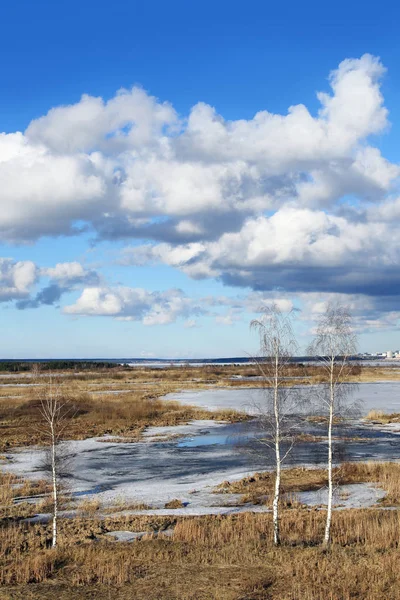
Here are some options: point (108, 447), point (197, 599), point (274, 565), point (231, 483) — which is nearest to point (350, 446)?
point (231, 483)

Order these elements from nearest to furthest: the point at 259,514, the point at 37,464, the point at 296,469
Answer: the point at 259,514
the point at 296,469
the point at 37,464

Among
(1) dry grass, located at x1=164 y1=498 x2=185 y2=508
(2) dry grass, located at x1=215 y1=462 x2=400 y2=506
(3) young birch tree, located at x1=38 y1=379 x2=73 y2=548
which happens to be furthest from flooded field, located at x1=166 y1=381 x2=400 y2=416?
(1) dry grass, located at x1=164 y1=498 x2=185 y2=508

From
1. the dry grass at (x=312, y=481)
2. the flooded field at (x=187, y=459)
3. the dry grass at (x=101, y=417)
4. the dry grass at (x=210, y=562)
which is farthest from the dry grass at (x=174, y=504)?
the dry grass at (x=101, y=417)

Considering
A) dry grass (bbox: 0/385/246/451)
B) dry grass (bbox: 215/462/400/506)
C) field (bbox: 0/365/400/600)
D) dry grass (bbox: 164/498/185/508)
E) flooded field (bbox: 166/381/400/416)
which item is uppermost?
field (bbox: 0/365/400/600)

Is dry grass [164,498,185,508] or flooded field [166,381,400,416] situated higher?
dry grass [164,498,185,508]

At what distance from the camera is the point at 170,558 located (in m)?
15.8

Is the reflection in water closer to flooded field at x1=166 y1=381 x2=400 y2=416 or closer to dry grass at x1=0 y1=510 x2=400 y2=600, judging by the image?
flooded field at x1=166 y1=381 x2=400 y2=416

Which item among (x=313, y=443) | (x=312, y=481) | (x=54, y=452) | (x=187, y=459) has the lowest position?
(x=313, y=443)

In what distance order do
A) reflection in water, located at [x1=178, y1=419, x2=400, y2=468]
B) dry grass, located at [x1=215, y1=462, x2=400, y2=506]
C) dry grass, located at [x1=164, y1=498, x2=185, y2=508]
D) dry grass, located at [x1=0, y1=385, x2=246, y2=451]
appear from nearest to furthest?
dry grass, located at [x1=164, y1=498, x2=185, y2=508] < dry grass, located at [x1=215, y1=462, x2=400, y2=506] < reflection in water, located at [x1=178, y1=419, x2=400, y2=468] < dry grass, located at [x1=0, y1=385, x2=246, y2=451]

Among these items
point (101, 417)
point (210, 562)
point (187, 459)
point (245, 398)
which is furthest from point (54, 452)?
point (245, 398)

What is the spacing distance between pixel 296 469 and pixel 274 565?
1411cm

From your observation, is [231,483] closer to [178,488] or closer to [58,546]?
[178,488]

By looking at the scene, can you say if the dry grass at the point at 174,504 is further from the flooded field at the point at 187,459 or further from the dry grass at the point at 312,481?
the dry grass at the point at 312,481

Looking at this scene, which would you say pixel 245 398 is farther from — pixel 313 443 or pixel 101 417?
pixel 313 443
